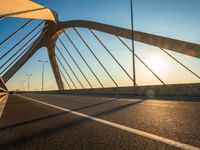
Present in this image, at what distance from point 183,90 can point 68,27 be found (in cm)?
2190

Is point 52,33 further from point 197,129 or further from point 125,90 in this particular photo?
point 197,129

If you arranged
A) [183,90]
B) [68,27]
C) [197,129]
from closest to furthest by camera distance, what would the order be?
[197,129], [183,90], [68,27]

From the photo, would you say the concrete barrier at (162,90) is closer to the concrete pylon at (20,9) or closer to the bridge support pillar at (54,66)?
the concrete pylon at (20,9)

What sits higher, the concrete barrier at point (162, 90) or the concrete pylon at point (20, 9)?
the concrete pylon at point (20, 9)

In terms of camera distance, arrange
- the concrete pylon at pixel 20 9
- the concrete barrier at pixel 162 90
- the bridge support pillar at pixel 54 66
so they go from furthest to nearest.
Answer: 1. the bridge support pillar at pixel 54 66
2. the concrete pylon at pixel 20 9
3. the concrete barrier at pixel 162 90

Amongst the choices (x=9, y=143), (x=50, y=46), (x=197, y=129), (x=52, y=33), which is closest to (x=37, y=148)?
(x=9, y=143)

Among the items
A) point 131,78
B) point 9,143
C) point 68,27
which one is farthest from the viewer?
point 68,27

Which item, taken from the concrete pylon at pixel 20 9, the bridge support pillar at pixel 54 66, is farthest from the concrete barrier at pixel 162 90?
the bridge support pillar at pixel 54 66

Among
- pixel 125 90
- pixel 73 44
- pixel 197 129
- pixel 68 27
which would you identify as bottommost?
pixel 125 90

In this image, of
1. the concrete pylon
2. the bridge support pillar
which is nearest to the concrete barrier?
the concrete pylon

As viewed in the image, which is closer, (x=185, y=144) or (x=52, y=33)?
(x=185, y=144)

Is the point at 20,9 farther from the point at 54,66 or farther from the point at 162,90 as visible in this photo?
the point at 54,66

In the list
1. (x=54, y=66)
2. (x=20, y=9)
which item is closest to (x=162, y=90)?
(x=20, y=9)

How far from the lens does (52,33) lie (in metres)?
36.8
